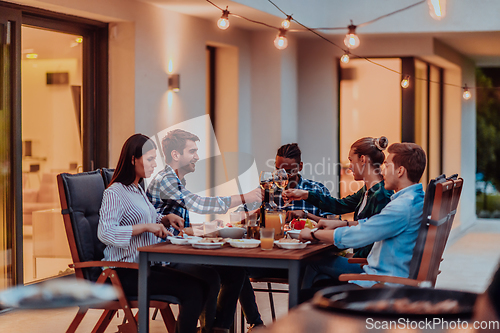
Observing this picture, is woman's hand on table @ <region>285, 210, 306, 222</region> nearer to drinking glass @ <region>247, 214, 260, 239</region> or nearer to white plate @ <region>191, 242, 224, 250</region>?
drinking glass @ <region>247, 214, 260, 239</region>

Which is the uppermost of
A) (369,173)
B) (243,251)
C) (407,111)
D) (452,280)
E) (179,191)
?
(407,111)

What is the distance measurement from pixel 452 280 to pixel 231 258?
3858 mm

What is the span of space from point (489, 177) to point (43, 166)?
9.83 m

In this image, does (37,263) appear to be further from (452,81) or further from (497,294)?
(452,81)

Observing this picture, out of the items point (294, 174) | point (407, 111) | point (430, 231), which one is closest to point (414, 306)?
point (430, 231)

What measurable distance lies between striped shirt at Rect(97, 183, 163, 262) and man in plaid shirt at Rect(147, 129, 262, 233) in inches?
13.2

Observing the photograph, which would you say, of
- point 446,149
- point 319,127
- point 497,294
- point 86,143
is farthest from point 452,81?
point 497,294

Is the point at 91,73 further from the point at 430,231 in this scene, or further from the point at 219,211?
the point at 430,231

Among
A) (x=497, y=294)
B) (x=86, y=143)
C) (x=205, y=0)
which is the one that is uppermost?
(x=205, y=0)

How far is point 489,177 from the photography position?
483 inches

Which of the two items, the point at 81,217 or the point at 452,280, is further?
the point at 452,280

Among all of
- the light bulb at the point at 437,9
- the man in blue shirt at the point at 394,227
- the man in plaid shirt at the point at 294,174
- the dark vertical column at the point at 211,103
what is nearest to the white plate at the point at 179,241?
the man in blue shirt at the point at 394,227

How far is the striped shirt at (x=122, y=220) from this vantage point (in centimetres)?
289

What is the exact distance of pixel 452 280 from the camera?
230 inches
